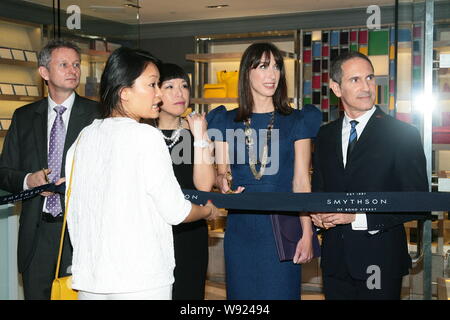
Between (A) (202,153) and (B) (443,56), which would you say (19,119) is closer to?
(A) (202,153)

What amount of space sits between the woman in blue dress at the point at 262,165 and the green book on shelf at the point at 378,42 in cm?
718

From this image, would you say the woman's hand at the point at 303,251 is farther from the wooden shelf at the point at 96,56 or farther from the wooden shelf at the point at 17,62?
the wooden shelf at the point at 17,62

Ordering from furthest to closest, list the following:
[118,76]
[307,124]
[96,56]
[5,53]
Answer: [5,53]
[96,56]
[307,124]
[118,76]

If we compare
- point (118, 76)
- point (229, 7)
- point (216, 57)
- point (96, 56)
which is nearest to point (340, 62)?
point (118, 76)

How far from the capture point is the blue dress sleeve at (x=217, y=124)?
309 centimetres

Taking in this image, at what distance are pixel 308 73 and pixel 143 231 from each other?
8506mm

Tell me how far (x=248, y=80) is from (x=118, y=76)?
3.19 ft

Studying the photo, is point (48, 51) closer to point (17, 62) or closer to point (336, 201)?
point (336, 201)

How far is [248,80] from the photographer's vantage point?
306 centimetres

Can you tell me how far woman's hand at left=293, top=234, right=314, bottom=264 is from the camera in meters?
2.93

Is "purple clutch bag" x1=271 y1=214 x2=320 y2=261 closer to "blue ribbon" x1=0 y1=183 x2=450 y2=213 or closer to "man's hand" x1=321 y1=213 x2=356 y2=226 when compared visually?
"blue ribbon" x1=0 y1=183 x2=450 y2=213

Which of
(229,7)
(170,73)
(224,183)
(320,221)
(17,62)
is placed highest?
(229,7)

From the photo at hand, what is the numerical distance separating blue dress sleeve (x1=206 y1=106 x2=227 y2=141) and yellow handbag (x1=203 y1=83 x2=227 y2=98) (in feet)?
18.1

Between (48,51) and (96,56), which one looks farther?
(96,56)
